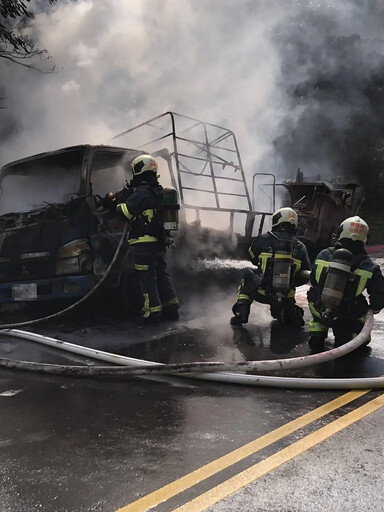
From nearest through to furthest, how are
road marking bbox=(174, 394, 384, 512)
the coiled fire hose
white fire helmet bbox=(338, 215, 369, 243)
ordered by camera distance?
road marking bbox=(174, 394, 384, 512) → white fire helmet bbox=(338, 215, 369, 243) → the coiled fire hose

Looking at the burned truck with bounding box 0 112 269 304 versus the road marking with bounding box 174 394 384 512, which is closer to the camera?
the road marking with bounding box 174 394 384 512

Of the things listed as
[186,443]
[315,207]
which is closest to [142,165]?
[186,443]

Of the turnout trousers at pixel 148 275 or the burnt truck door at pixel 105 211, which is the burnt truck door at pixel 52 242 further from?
the turnout trousers at pixel 148 275

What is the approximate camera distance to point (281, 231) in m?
5.23

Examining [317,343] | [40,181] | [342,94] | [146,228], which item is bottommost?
[317,343]

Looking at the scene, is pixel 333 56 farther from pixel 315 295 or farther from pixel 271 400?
pixel 271 400

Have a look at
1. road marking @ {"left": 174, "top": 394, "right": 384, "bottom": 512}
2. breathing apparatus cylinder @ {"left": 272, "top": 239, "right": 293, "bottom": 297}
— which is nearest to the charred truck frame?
breathing apparatus cylinder @ {"left": 272, "top": 239, "right": 293, "bottom": 297}

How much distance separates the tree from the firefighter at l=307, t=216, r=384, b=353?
6.66 meters

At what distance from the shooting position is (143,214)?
5.03m

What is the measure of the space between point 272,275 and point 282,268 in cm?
22

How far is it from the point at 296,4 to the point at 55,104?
1269 cm

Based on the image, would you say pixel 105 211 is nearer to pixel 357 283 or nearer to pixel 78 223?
pixel 78 223

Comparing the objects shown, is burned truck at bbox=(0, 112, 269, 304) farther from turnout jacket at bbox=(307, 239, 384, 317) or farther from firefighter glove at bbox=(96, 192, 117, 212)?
turnout jacket at bbox=(307, 239, 384, 317)

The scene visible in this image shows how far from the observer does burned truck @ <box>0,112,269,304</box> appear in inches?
195
